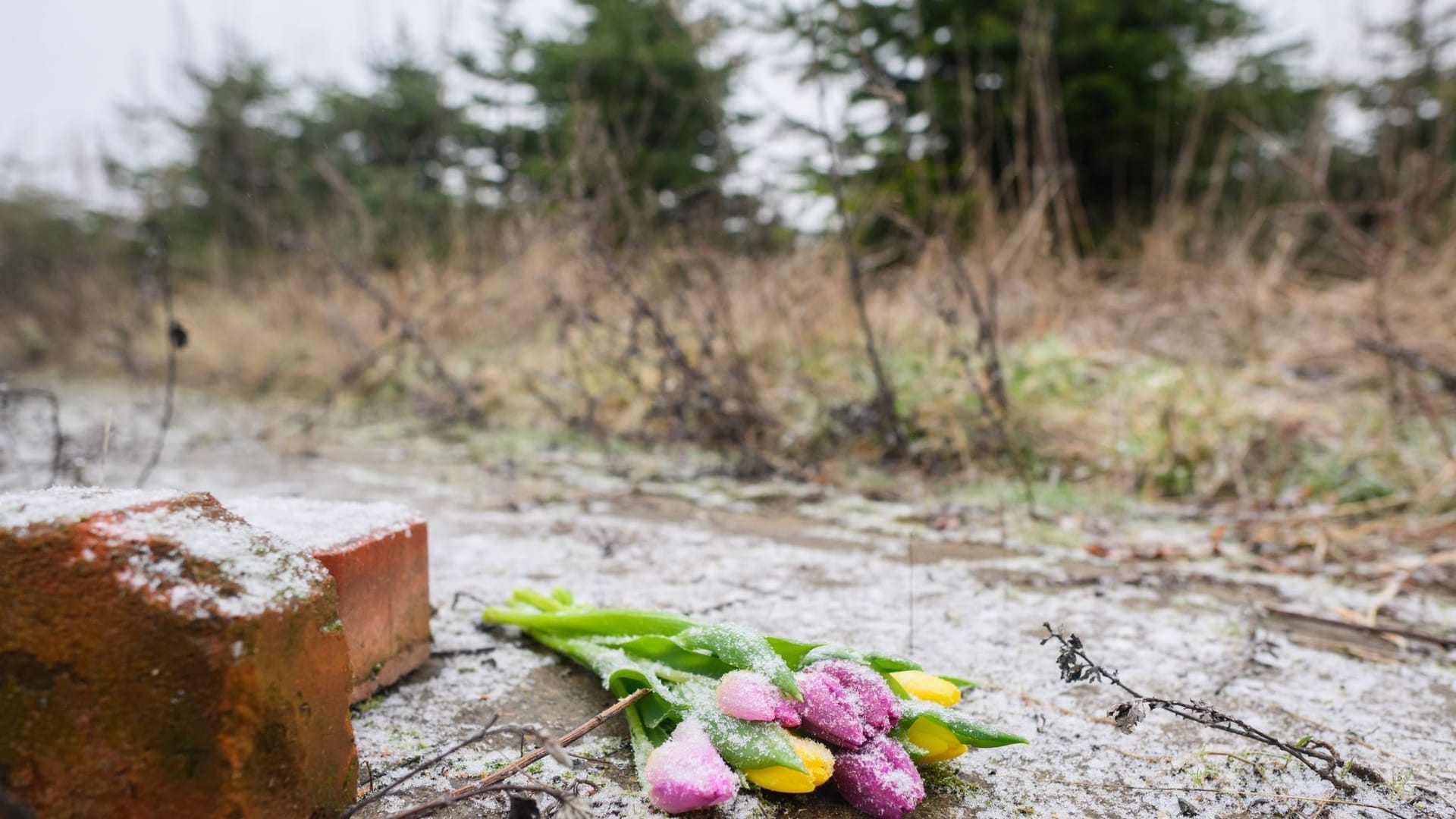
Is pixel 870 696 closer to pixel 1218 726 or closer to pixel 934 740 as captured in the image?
pixel 934 740

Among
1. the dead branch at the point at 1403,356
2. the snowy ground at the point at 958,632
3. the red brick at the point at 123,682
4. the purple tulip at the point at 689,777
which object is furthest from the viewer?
the dead branch at the point at 1403,356

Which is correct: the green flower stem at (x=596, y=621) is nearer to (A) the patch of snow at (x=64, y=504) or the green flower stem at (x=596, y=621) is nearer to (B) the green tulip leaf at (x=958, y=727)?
(B) the green tulip leaf at (x=958, y=727)

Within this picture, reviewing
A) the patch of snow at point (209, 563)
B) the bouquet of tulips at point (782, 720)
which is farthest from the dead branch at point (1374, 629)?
the patch of snow at point (209, 563)

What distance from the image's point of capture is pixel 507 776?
0.92 meters

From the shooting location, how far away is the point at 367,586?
114 cm

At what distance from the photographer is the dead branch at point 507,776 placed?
0.80 metres

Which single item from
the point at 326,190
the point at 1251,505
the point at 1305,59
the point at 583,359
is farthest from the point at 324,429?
the point at 1305,59

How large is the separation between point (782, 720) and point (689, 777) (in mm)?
122

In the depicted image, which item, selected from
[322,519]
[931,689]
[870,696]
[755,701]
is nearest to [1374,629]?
[931,689]

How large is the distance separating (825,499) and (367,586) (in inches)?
67.4

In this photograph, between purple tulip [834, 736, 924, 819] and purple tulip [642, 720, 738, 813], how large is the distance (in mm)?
125

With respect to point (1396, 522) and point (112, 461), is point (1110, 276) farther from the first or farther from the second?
point (112, 461)

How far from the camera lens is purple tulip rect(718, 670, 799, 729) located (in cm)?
90

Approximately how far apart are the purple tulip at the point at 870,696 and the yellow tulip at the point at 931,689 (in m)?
0.07
